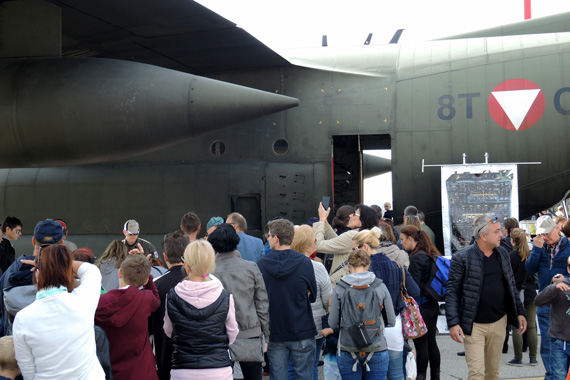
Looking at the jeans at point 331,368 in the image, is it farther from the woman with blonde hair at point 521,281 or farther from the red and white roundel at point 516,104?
the red and white roundel at point 516,104

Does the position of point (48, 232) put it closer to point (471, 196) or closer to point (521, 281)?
point (521, 281)

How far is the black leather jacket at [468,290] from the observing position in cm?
558

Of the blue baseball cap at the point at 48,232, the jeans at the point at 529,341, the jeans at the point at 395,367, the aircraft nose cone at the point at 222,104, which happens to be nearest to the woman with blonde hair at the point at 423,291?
the jeans at the point at 395,367

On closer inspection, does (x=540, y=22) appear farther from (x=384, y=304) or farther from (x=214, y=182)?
(x=384, y=304)

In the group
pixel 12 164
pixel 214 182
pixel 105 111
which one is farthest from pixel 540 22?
pixel 12 164

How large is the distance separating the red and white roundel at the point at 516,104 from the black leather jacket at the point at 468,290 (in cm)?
482

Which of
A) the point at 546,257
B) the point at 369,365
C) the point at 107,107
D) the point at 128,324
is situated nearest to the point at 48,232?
the point at 128,324

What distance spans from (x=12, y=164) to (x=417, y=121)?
6.96 m

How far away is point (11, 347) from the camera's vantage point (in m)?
3.56

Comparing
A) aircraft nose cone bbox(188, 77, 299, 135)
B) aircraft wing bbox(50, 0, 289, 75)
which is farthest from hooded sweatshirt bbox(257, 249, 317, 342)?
aircraft wing bbox(50, 0, 289, 75)

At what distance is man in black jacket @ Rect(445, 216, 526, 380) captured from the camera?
5586 mm

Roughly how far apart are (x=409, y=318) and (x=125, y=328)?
282 cm

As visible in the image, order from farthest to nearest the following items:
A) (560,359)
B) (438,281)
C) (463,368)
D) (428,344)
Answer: (463,368)
(428,344)
(438,281)
(560,359)

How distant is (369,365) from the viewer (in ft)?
16.1
